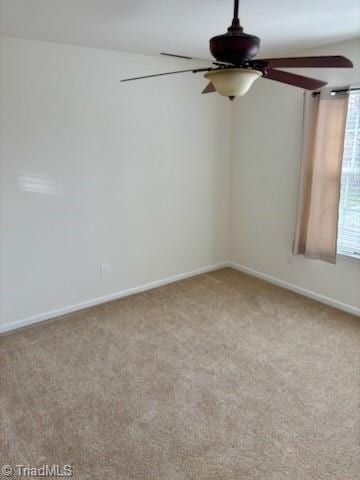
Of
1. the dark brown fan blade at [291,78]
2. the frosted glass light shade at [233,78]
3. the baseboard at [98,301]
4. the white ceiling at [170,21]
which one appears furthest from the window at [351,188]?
the frosted glass light shade at [233,78]

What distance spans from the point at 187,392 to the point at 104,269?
1664 mm

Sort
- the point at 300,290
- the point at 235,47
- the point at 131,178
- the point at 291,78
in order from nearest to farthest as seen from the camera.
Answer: the point at 235,47 < the point at 291,78 < the point at 131,178 < the point at 300,290

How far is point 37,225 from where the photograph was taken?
10.4 feet

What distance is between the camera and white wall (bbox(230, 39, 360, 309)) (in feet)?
11.7

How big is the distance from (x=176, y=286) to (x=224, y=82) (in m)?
2.77

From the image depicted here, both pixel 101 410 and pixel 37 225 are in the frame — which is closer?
pixel 101 410

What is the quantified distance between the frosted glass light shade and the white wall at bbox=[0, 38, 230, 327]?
6.10ft

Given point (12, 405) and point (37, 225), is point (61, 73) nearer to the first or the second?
point (37, 225)

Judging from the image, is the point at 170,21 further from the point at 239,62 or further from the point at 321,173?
the point at 321,173

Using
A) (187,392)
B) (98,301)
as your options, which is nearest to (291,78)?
(187,392)

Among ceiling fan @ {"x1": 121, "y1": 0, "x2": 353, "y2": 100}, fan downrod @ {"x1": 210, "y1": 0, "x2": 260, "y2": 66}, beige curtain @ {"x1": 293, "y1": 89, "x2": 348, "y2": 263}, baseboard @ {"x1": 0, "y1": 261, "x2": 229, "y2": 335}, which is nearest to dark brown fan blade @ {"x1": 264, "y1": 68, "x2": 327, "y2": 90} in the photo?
ceiling fan @ {"x1": 121, "y1": 0, "x2": 353, "y2": 100}

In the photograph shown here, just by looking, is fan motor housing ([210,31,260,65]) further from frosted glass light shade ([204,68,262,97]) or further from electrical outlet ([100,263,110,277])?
electrical outlet ([100,263,110,277])

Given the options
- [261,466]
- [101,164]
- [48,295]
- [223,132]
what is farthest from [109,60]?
[261,466]

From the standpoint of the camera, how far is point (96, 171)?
340 centimetres
